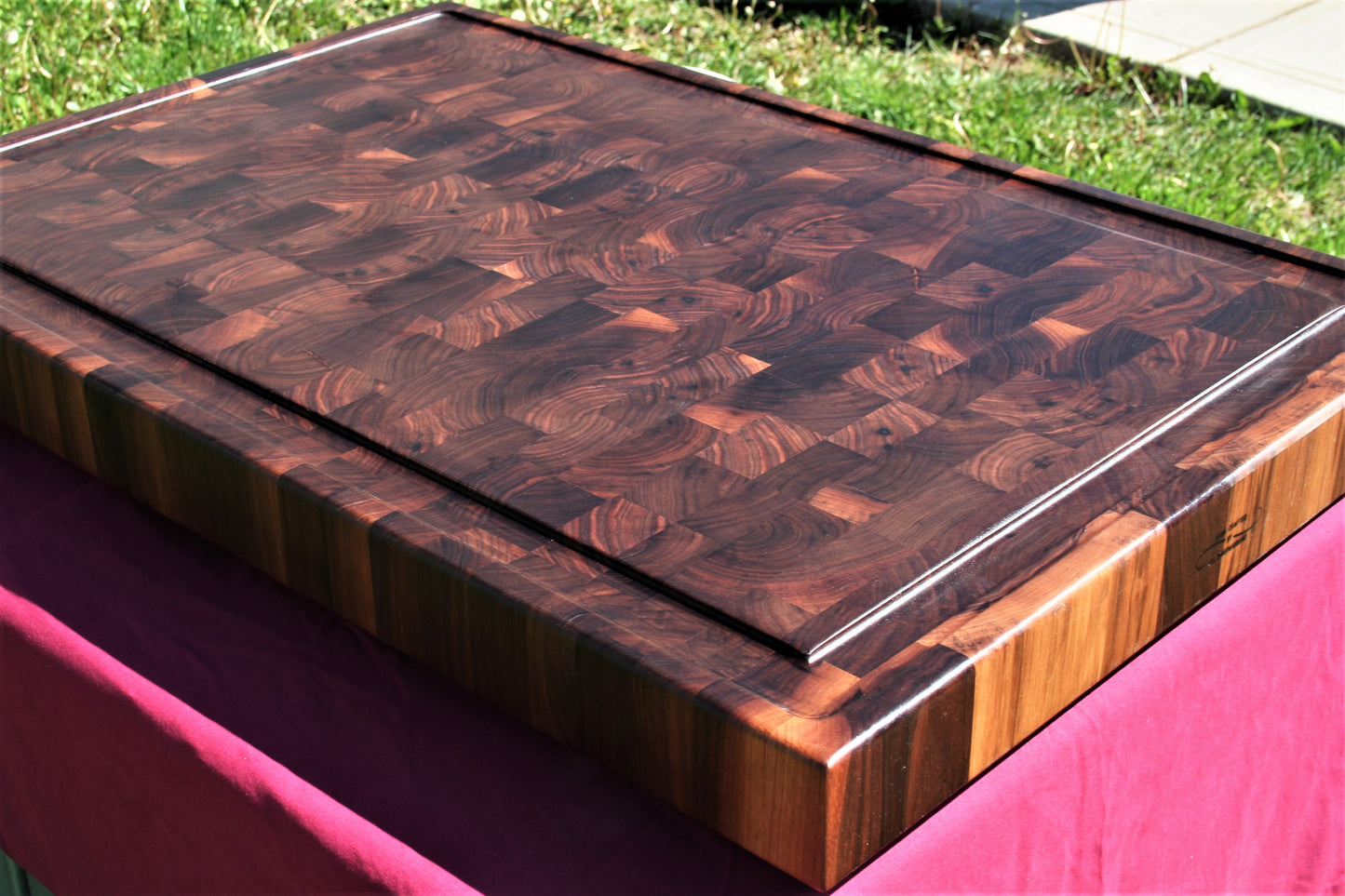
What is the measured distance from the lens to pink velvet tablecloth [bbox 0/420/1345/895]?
59 cm

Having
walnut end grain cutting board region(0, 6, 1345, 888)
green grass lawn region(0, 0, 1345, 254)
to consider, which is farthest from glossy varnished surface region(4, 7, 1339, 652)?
green grass lawn region(0, 0, 1345, 254)

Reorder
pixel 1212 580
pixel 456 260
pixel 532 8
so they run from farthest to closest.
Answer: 1. pixel 532 8
2. pixel 456 260
3. pixel 1212 580

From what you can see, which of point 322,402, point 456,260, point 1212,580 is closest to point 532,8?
point 456,260

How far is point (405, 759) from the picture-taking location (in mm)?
631

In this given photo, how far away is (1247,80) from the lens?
230 centimetres

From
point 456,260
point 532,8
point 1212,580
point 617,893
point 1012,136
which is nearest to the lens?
point 617,893

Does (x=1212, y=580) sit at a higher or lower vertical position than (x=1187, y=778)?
higher

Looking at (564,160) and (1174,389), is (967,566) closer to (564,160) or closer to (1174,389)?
(1174,389)

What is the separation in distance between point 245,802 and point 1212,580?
18.5 inches

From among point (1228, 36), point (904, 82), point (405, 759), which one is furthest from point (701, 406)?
point (1228, 36)
